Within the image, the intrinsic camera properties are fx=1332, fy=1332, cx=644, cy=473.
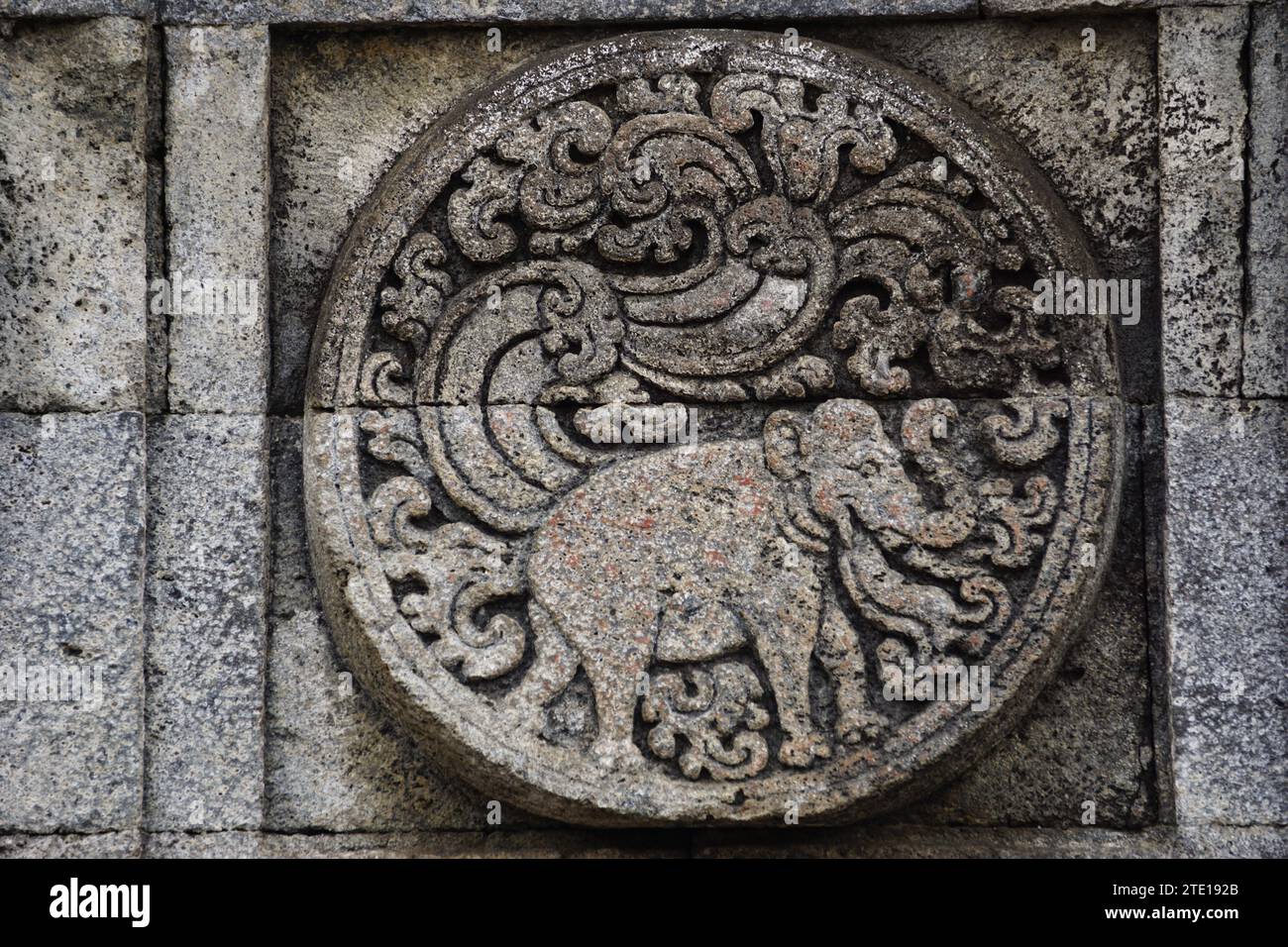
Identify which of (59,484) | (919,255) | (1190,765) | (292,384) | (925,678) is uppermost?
(919,255)

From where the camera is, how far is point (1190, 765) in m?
3.17

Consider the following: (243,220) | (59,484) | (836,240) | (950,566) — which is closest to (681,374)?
(836,240)

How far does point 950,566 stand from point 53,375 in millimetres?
2216

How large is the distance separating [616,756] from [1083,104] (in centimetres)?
199

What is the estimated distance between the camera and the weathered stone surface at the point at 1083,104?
3330 millimetres

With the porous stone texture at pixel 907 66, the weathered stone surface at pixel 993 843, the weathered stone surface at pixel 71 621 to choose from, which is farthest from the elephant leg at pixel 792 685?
the weathered stone surface at pixel 71 621

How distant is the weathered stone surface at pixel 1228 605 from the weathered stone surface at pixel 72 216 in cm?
257

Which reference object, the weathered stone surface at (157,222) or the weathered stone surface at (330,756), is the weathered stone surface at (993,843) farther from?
the weathered stone surface at (157,222)

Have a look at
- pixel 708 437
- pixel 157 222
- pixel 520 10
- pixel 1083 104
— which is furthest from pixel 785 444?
pixel 157 222

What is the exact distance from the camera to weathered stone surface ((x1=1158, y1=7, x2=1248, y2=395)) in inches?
128

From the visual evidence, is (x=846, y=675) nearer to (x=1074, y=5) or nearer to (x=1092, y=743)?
(x=1092, y=743)

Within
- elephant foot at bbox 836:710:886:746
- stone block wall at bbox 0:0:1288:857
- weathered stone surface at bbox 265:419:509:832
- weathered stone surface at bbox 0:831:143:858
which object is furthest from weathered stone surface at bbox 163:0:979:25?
→ weathered stone surface at bbox 0:831:143:858

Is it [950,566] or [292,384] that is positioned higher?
[292,384]

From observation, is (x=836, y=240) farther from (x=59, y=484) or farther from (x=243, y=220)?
(x=59, y=484)
